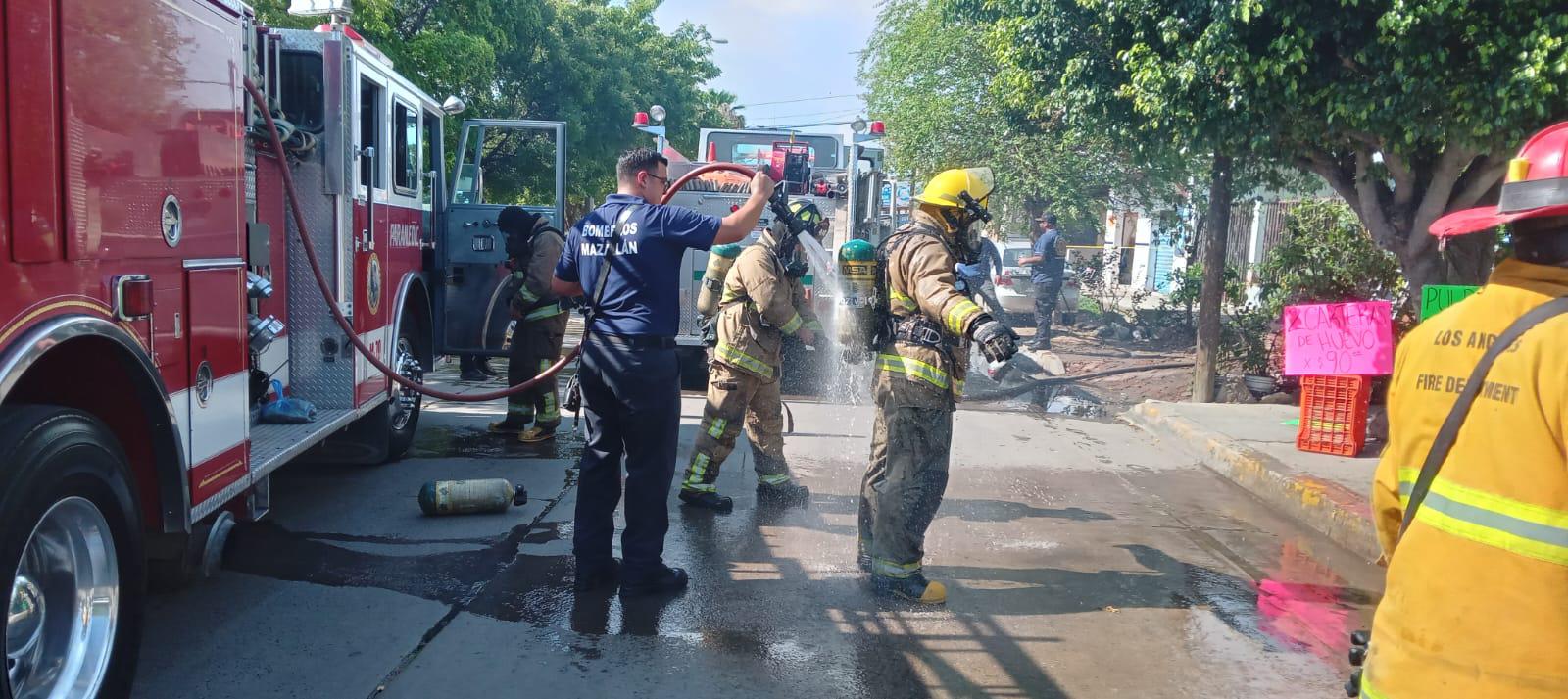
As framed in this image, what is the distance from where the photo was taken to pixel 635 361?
468 centimetres

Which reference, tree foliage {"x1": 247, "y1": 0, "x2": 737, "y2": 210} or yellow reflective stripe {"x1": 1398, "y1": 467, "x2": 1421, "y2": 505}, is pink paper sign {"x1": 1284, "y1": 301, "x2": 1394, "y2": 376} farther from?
tree foliage {"x1": 247, "y1": 0, "x2": 737, "y2": 210}

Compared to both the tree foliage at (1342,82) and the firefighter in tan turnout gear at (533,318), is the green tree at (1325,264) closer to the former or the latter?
the tree foliage at (1342,82)

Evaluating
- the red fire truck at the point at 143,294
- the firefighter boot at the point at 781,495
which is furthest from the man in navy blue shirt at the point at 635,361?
the firefighter boot at the point at 781,495

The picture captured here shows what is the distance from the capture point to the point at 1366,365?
7.59 meters

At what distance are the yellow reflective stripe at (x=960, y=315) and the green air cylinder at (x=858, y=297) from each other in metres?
0.71

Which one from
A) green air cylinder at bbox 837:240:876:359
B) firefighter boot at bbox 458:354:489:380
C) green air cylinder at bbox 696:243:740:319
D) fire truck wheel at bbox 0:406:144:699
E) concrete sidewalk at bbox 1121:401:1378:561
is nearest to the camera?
fire truck wheel at bbox 0:406:144:699

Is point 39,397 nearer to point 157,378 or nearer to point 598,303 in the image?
point 157,378

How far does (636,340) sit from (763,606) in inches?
49.3

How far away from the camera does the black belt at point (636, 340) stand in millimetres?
4699

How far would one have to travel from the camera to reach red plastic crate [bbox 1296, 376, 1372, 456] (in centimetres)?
790

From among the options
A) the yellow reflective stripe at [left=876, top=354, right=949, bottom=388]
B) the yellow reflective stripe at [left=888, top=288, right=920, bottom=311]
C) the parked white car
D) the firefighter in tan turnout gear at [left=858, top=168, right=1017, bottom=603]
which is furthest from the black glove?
the parked white car

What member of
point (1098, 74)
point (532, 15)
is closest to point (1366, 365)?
point (1098, 74)

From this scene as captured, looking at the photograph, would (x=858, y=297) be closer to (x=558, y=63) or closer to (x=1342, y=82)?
(x=1342, y=82)

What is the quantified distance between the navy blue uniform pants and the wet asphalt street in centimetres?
25
